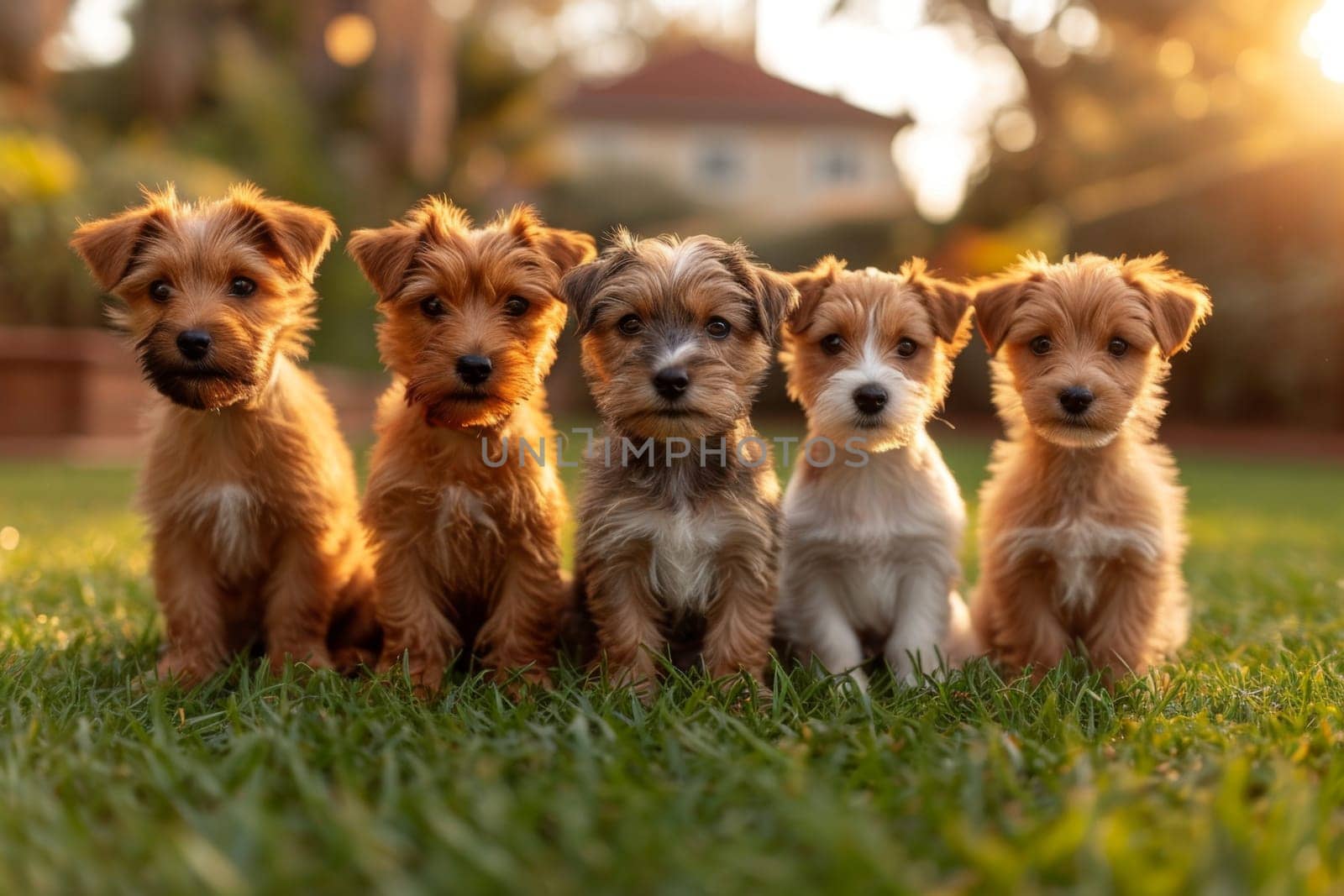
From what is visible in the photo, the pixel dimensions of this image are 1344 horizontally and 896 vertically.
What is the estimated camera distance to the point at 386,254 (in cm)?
447

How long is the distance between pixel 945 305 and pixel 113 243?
145 inches

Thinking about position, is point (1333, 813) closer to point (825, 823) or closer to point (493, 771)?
point (825, 823)

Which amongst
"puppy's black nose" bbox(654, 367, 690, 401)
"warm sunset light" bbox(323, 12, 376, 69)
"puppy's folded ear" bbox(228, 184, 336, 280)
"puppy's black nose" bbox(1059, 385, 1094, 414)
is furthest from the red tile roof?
"puppy's black nose" bbox(654, 367, 690, 401)

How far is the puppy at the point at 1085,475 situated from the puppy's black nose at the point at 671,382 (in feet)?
5.23

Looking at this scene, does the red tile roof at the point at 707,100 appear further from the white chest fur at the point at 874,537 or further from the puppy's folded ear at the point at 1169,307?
the white chest fur at the point at 874,537

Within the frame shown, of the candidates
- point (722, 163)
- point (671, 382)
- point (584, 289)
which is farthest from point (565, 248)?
point (722, 163)

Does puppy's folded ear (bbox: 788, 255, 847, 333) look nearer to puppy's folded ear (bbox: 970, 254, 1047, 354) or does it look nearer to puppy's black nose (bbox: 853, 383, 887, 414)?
puppy's black nose (bbox: 853, 383, 887, 414)

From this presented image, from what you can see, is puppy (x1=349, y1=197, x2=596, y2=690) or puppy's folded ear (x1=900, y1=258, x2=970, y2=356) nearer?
puppy (x1=349, y1=197, x2=596, y2=690)

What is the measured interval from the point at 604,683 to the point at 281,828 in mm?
1581

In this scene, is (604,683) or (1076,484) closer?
(604,683)

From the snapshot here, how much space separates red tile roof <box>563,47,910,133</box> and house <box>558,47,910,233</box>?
46 millimetres

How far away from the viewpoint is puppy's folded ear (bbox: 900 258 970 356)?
4730 millimetres

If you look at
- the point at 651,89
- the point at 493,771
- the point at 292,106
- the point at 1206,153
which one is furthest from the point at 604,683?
the point at 651,89

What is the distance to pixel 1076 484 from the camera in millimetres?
4617
